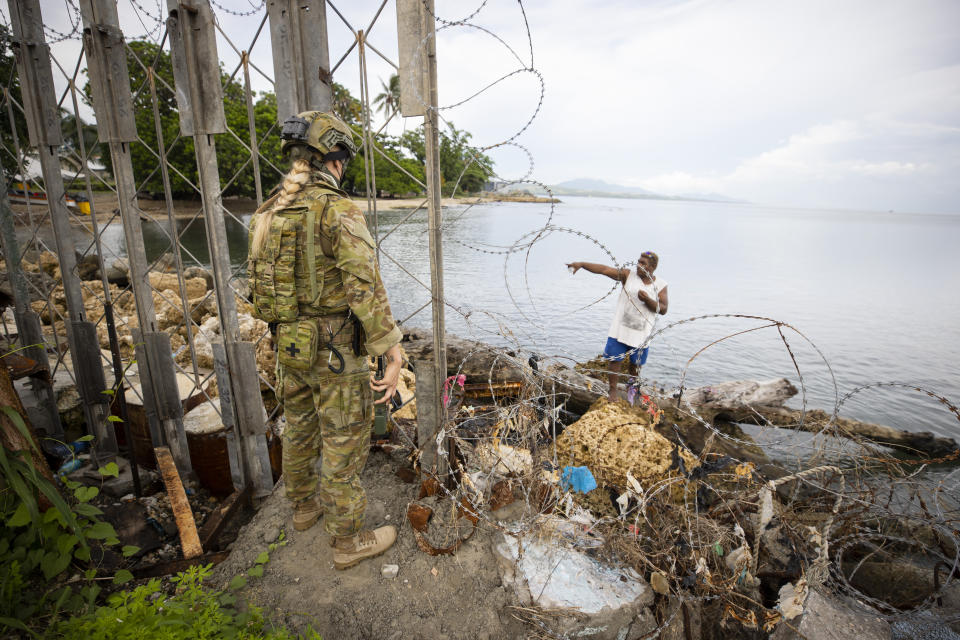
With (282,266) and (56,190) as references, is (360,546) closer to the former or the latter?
(282,266)

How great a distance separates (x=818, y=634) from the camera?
2.43 meters

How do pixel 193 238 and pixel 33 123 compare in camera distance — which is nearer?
pixel 33 123

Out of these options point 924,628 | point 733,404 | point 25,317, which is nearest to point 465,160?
point 924,628

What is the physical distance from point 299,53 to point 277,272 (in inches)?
53.7

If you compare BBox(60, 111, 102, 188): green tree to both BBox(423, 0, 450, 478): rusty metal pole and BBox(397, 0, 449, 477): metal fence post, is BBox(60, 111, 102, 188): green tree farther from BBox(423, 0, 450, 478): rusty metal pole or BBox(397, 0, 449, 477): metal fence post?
BBox(423, 0, 450, 478): rusty metal pole

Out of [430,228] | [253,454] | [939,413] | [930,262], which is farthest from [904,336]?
[930,262]

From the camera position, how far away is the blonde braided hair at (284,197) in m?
2.19

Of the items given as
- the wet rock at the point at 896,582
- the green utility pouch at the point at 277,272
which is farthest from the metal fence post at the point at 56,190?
the wet rock at the point at 896,582

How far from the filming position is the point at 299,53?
8.63 feet

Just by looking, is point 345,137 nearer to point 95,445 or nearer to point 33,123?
point 33,123

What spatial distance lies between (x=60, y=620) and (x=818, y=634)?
12.1ft

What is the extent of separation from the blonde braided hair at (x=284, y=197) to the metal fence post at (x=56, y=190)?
8.45 feet

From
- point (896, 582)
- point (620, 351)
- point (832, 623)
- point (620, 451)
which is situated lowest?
point (896, 582)

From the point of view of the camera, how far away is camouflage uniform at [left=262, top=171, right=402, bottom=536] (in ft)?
7.14
